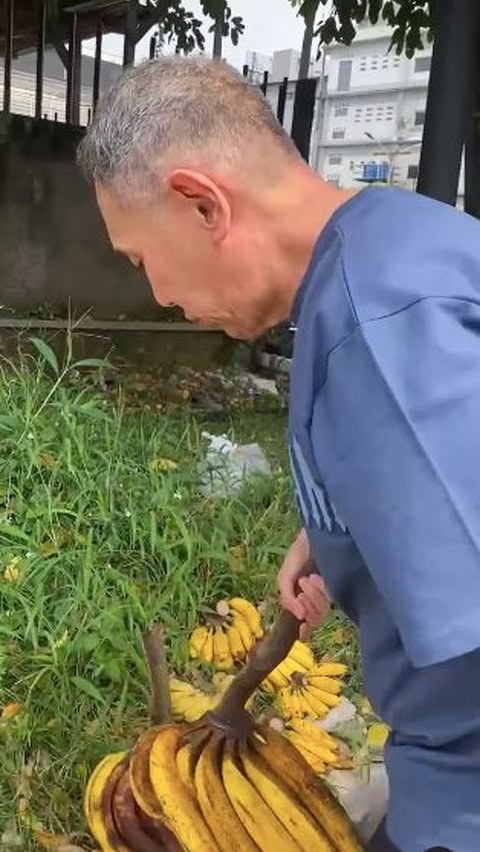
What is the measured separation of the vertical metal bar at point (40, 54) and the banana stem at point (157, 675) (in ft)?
18.3

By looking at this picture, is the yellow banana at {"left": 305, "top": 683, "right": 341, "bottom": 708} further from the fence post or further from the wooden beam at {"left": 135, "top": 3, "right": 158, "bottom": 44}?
the fence post

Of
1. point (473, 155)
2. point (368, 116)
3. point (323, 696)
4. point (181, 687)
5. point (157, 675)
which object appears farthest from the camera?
point (368, 116)

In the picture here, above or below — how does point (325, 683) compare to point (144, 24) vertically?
below

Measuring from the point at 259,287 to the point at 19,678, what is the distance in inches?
71.5

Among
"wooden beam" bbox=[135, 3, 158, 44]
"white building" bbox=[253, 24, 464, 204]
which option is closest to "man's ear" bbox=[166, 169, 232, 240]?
"wooden beam" bbox=[135, 3, 158, 44]

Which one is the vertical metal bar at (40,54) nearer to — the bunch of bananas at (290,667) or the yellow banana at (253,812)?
the bunch of bananas at (290,667)

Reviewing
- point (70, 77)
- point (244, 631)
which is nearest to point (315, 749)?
point (244, 631)

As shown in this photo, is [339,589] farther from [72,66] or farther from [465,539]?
[72,66]

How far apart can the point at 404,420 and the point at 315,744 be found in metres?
1.93

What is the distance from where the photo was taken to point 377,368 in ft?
2.93

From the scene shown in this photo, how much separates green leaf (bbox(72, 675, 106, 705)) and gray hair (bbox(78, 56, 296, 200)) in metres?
1.71

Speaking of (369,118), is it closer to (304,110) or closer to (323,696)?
(304,110)

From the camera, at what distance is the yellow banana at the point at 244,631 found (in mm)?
2920

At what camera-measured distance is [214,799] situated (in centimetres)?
176
